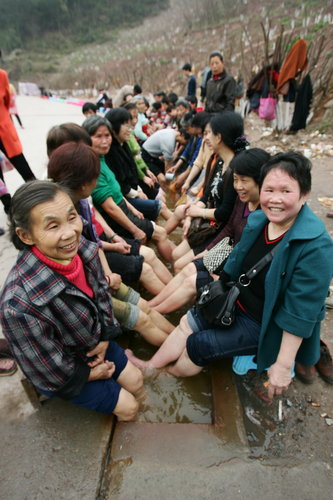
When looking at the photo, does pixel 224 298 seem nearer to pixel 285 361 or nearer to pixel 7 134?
pixel 285 361

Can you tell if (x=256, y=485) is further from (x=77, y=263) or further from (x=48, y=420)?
(x=77, y=263)

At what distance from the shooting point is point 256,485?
1.35m

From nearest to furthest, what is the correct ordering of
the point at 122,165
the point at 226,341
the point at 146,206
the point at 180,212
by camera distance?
the point at 226,341 < the point at 122,165 < the point at 180,212 < the point at 146,206

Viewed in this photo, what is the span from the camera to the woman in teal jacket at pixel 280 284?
4.30 feet

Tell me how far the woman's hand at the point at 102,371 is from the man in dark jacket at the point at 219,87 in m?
4.84

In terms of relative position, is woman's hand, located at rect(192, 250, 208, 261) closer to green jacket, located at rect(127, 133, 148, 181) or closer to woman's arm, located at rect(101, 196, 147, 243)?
woman's arm, located at rect(101, 196, 147, 243)

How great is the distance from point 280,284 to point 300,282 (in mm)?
98

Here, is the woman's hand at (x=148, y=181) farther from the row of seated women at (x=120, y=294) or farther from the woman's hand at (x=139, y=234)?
the row of seated women at (x=120, y=294)

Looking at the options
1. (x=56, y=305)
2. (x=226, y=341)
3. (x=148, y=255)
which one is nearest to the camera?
(x=56, y=305)

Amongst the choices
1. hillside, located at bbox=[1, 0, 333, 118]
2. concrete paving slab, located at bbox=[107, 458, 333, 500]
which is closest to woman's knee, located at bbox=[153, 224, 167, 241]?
concrete paving slab, located at bbox=[107, 458, 333, 500]

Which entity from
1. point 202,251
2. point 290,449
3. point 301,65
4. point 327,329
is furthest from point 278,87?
point 290,449

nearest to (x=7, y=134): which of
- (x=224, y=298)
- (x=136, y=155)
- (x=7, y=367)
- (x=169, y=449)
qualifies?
(x=136, y=155)

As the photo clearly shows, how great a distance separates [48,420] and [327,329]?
2058 mm

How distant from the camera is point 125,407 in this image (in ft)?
5.28
